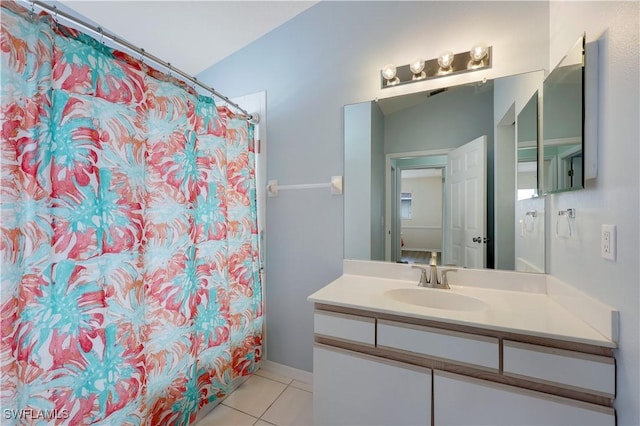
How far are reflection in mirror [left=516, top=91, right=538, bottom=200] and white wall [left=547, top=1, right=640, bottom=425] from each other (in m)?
0.36

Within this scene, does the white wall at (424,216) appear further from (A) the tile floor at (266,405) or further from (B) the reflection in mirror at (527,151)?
(A) the tile floor at (266,405)

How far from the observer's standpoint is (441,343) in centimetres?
112

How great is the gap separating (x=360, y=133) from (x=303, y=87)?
0.60 metres

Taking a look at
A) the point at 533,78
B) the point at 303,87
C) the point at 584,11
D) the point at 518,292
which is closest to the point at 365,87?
the point at 303,87

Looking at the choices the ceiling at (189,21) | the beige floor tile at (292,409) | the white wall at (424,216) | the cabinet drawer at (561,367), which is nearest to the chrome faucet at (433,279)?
the white wall at (424,216)

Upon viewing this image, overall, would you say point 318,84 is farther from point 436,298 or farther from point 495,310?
point 495,310

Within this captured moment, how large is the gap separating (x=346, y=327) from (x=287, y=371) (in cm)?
110

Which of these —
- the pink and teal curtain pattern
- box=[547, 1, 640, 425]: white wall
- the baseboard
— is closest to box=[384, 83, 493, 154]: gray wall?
box=[547, 1, 640, 425]: white wall

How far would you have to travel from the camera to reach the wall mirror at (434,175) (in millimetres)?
1504

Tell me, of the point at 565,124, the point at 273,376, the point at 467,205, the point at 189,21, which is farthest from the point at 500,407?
the point at 189,21

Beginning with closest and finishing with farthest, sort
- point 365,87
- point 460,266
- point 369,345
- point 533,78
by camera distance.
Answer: point 369,345
point 533,78
point 460,266
point 365,87

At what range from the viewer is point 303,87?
2002 mm

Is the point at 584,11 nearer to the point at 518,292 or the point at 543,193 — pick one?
the point at 543,193

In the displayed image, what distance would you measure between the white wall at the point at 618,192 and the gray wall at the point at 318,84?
61 centimetres
